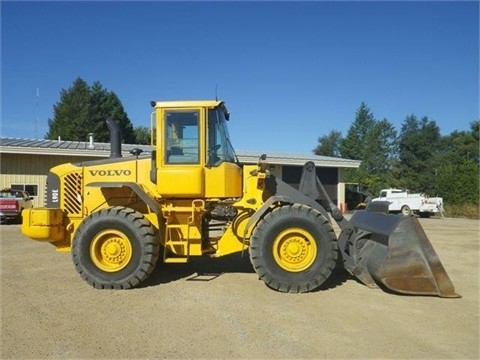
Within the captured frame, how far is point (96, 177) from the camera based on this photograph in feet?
24.4

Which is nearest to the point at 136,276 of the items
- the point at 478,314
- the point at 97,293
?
the point at 97,293

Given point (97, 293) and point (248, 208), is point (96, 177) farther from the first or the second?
point (248, 208)

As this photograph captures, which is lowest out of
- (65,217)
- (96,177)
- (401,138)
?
(65,217)

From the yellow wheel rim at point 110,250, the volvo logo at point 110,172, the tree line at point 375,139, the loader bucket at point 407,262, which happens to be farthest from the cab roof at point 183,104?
the tree line at point 375,139

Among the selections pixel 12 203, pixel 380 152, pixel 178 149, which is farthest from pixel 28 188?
pixel 380 152

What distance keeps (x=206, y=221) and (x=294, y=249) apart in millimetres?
1708

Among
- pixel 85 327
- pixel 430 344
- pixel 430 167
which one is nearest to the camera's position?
pixel 430 344

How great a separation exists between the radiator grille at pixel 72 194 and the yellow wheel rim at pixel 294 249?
3.54 meters

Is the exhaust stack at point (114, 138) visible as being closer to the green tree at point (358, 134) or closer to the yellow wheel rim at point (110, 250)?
the yellow wheel rim at point (110, 250)

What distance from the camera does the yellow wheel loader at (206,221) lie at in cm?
639

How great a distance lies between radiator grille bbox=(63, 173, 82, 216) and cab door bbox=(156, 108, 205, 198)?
A: 5.09ft

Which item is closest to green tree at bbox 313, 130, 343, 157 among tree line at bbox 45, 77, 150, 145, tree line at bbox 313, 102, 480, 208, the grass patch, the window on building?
tree line at bbox 313, 102, 480, 208

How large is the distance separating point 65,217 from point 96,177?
0.88 meters

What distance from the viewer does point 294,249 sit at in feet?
21.5
